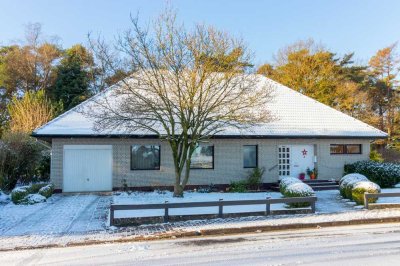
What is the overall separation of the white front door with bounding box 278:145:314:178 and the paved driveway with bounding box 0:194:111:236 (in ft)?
31.8

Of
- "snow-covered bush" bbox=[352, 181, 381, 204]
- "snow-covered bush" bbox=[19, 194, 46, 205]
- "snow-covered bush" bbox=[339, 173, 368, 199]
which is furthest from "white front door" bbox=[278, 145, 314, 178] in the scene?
"snow-covered bush" bbox=[19, 194, 46, 205]

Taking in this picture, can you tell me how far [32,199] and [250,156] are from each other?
35.8 ft

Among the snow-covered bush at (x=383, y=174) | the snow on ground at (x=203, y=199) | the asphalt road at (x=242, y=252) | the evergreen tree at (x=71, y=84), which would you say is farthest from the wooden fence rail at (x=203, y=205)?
the evergreen tree at (x=71, y=84)

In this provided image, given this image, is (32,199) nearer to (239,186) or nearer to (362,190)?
(239,186)

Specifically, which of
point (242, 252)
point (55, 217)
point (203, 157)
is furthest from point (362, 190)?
point (55, 217)

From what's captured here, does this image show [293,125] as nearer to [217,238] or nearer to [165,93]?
[165,93]

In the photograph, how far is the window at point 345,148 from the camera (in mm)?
20391

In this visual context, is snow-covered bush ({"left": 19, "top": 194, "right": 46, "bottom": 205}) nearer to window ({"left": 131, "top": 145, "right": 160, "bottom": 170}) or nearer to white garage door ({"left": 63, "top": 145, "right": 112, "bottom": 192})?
white garage door ({"left": 63, "top": 145, "right": 112, "bottom": 192})

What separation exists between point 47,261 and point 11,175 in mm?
12642

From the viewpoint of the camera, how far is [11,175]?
17891 millimetres

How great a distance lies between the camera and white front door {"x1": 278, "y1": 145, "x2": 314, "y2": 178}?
1953 cm

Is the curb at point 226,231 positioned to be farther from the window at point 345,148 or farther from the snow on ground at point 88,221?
the window at point 345,148

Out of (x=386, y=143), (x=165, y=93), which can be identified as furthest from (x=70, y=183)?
(x=386, y=143)

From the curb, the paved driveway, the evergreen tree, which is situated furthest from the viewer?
the evergreen tree
